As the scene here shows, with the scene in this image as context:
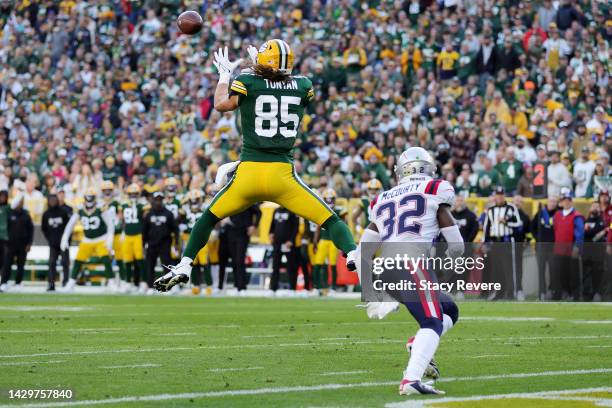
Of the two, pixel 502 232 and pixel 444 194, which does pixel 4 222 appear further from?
pixel 444 194

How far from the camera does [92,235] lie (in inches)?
802

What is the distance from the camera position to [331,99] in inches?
941

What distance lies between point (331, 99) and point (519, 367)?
51.7 feet

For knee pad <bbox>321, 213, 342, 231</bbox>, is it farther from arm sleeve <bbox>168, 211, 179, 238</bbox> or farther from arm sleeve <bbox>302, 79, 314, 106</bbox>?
arm sleeve <bbox>168, 211, 179, 238</bbox>

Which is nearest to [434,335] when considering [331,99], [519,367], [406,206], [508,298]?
[406,206]

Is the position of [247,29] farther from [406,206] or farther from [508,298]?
[406,206]

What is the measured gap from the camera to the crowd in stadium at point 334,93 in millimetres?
20875

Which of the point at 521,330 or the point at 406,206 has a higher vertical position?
the point at 406,206

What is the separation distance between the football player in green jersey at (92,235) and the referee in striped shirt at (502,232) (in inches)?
230

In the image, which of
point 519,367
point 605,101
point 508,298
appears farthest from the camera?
point 605,101

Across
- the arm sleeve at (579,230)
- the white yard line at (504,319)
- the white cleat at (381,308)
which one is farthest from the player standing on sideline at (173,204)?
the white cleat at (381,308)

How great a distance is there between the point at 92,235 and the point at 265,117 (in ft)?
38.3

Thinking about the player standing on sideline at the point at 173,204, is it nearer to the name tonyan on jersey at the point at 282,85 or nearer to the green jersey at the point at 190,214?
the green jersey at the point at 190,214

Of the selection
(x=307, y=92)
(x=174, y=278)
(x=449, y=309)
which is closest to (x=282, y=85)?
(x=307, y=92)
